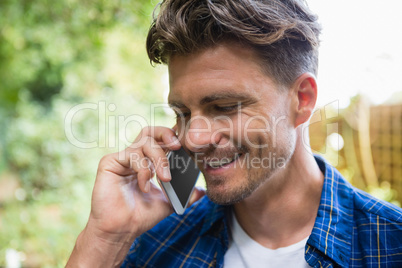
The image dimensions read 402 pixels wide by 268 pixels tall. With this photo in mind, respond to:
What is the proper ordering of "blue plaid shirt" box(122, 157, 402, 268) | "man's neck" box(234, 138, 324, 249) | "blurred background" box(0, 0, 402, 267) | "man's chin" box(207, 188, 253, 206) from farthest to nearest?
"blurred background" box(0, 0, 402, 267) → "man's neck" box(234, 138, 324, 249) → "man's chin" box(207, 188, 253, 206) → "blue plaid shirt" box(122, 157, 402, 268)

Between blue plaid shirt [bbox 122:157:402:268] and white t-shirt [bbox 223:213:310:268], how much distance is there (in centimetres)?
4

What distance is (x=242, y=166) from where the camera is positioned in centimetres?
143

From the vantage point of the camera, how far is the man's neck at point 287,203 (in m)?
1.52

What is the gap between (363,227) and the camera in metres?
1.37

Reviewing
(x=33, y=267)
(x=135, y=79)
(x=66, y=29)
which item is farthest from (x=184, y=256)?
(x=66, y=29)

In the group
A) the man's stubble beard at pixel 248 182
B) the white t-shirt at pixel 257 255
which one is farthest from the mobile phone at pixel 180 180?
the white t-shirt at pixel 257 255

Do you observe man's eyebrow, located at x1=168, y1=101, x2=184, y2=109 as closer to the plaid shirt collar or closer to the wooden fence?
the plaid shirt collar

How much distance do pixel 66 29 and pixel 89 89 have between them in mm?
1075

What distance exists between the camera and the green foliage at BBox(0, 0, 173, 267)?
14.9ft

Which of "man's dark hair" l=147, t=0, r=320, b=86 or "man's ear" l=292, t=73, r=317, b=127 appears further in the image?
"man's ear" l=292, t=73, r=317, b=127

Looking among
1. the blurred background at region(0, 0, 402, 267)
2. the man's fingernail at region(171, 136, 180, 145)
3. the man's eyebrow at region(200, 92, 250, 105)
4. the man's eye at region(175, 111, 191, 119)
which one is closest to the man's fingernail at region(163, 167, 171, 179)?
the man's fingernail at region(171, 136, 180, 145)

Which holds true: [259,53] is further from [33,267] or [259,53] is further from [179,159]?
[33,267]

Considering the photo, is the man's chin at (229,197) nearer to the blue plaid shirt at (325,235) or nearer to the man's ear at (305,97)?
the blue plaid shirt at (325,235)

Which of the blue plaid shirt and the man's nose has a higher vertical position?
the man's nose
